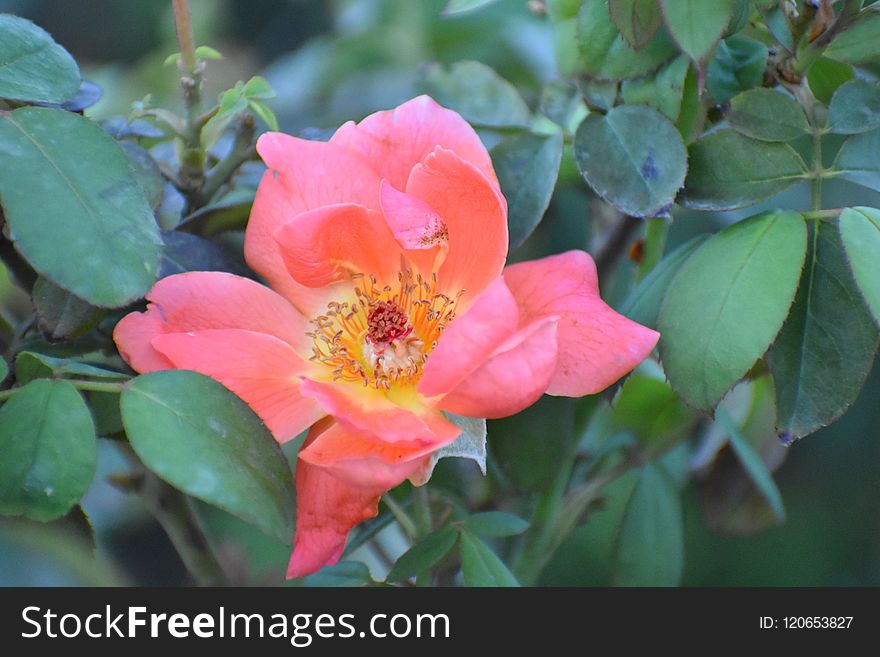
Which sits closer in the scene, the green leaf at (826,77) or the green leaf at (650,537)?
the green leaf at (826,77)

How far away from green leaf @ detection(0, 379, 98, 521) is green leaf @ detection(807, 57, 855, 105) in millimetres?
407

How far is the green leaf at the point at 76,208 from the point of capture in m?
0.40

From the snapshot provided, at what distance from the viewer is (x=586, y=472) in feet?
2.28

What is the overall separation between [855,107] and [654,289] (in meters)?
0.13

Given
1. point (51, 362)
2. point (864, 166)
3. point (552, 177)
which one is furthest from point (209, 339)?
point (864, 166)

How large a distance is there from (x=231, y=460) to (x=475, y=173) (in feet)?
0.55

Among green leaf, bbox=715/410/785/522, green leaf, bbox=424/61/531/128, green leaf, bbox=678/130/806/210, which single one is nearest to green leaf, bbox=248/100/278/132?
green leaf, bbox=424/61/531/128

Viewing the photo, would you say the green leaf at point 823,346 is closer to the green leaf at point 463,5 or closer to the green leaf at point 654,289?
the green leaf at point 654,289

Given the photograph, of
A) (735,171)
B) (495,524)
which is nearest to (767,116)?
(735,171)

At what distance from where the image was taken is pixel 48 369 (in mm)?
438

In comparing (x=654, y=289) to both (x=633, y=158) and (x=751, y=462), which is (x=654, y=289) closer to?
(x=633, y=158)

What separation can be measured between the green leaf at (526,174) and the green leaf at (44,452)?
231mm

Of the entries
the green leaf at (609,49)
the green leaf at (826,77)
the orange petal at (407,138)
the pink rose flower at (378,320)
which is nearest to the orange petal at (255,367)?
the pink rose flower at (378,320)

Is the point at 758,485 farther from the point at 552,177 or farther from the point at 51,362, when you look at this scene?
the point at 51,362
